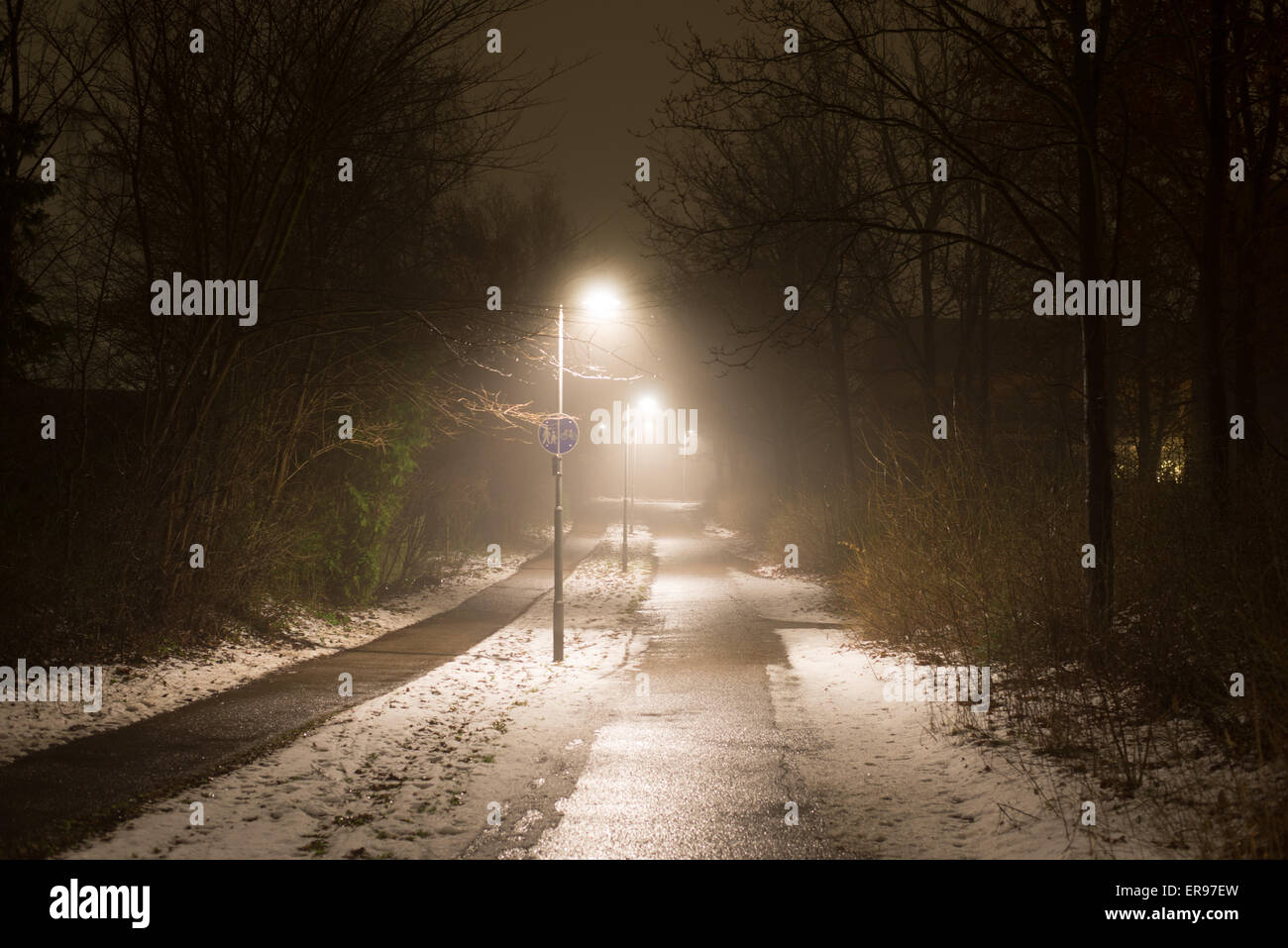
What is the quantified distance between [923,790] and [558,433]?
8.33 meters

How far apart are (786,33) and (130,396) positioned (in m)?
10.6

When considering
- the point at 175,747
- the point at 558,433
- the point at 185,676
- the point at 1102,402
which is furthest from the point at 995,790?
the point at 185,676

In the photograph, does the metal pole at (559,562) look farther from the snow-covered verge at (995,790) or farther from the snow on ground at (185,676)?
the snow-covered verge at (995,790)

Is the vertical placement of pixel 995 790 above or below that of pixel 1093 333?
below

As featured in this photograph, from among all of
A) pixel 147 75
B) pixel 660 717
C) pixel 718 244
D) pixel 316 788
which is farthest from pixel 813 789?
pixel 147 75

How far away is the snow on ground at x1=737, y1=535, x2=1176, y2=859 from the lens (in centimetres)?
555

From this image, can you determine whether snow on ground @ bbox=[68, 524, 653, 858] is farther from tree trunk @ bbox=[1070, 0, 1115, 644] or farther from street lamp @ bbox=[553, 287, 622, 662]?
tree trunk @ bbox=[1070, 0, 1115, 644]

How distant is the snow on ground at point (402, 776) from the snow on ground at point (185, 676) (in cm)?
201

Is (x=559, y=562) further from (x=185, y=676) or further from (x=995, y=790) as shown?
(x=995, y=790)

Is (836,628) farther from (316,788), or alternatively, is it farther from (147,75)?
(147,75)

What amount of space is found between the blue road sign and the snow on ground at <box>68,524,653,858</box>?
3.19 metres

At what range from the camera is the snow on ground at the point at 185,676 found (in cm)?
823

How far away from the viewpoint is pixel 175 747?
793cm

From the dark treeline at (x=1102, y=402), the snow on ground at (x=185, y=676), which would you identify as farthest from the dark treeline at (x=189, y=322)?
the dark treeline at (x=1102, y=402)
